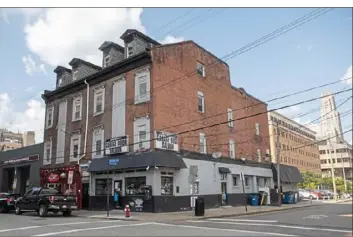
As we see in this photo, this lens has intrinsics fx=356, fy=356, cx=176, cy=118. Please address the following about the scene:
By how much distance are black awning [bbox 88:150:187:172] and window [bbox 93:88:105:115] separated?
13.5 ft

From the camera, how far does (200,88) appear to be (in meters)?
27.1

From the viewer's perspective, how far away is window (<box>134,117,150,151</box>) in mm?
22344

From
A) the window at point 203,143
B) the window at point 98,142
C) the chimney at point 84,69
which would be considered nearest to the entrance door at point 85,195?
the window at point 98,142

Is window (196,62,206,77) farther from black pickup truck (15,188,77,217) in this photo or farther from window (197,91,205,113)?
black pickup truck (15,188,77,217)

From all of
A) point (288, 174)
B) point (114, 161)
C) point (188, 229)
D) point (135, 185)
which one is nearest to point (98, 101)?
point (114, 161)

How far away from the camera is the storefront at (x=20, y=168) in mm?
31594

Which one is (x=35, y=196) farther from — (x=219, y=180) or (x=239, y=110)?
(x=239, y=110)

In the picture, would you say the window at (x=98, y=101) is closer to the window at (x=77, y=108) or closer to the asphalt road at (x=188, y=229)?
the window at (x=77, y=108)

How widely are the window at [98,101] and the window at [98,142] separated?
1.42m

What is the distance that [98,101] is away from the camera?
26844mm

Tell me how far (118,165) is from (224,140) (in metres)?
10.2

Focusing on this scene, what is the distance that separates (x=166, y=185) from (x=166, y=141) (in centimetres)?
274

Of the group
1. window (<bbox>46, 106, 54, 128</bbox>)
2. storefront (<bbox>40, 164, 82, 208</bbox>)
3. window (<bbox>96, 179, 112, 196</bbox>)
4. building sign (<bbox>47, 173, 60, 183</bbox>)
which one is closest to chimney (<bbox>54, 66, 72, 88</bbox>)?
window (<bbox>46, 106, 54, 128</bbox>)

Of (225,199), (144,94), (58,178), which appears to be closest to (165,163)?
(144,94)
